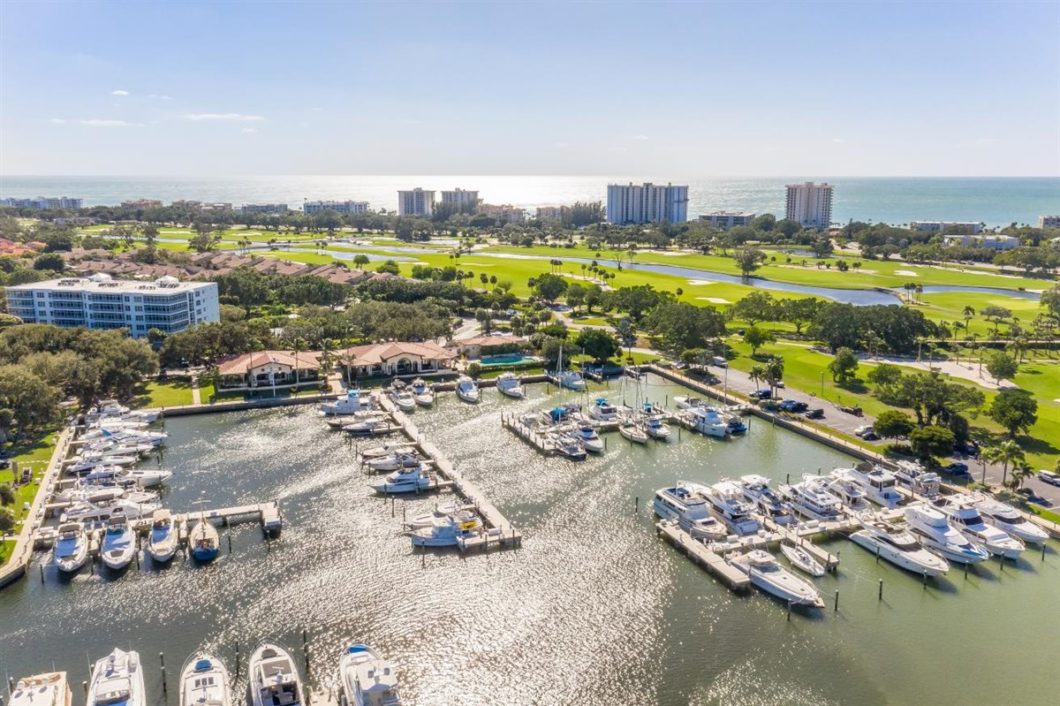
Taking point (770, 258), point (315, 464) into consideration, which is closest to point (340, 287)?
point (315, 464)

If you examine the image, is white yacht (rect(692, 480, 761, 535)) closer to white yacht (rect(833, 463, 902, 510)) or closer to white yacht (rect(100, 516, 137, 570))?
white yacht (rect(833, 463, 902, 510))

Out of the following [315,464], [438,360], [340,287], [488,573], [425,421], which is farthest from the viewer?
[340,287]

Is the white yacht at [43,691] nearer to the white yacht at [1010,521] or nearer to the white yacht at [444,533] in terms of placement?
the white yacht at [444,533]

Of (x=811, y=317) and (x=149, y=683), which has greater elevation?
(x=811, y=317)

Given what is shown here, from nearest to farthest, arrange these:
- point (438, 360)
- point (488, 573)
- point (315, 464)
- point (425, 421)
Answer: point (488, 573)
point (315, 464)
point (425, 421)
point (438, 360)

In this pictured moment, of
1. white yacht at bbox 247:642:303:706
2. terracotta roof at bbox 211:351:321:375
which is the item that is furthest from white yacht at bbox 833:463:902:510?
terracotta roof at bbox 211:351:321:375

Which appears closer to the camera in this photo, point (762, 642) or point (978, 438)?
point (762, 642)

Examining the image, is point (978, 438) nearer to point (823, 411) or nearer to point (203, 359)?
point (823, 411)
